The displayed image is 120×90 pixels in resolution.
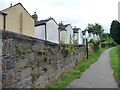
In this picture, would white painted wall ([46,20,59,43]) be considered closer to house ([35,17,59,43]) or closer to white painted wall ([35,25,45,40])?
house ([35,17,59,43])

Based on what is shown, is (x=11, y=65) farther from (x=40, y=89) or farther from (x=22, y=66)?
(x=40, y=89)

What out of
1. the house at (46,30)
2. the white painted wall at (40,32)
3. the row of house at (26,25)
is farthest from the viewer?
the house at (46,30)

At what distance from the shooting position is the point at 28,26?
21.8 meters

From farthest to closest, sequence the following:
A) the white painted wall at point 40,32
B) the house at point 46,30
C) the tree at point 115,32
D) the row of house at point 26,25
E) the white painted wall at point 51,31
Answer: the tree at point 115,32, the white painted wall at point 51,31, the house at point 46,30, the white painted wall at point 40,32, the row of house at point 26,25

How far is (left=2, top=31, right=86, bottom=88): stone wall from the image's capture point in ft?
21.8

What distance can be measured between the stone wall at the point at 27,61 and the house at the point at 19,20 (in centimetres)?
771

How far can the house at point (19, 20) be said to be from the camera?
1884 cm

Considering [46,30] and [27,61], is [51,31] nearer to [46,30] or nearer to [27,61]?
[46,30]

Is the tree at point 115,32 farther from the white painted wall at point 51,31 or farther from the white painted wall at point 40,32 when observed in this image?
the white painted wall at point 40,32

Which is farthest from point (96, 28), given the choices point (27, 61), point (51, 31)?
point (27, 61)

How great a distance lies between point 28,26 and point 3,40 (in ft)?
50.9

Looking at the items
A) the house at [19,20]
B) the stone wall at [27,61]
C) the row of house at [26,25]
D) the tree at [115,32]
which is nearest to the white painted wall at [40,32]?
the row of house at [26,25]

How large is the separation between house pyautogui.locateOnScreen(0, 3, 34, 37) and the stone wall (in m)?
7.71

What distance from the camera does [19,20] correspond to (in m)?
20.5
